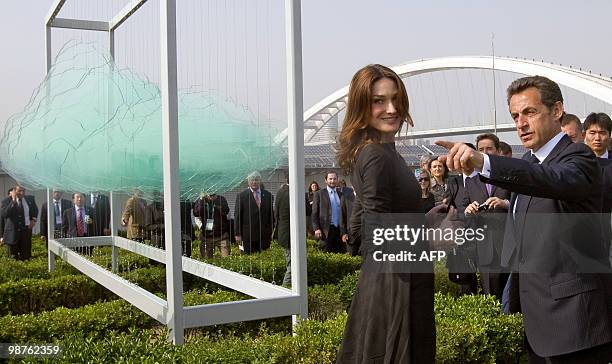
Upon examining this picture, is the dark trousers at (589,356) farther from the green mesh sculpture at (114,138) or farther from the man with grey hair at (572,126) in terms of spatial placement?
the green mesh sculpture at (114,138)

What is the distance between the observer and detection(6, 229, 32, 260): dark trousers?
1438 centimetres

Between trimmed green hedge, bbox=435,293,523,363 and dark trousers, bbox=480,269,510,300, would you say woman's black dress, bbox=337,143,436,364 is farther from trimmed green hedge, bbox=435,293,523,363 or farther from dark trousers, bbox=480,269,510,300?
dark trousers, bbox=480,269,510,300

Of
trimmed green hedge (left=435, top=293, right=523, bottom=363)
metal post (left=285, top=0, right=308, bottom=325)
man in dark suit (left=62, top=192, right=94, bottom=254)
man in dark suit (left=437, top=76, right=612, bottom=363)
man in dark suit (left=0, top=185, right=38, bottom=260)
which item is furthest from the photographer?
man in dark suit (left=0, top=185, right=38, bottom=260)

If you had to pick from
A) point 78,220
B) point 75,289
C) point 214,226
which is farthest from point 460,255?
point 78,220

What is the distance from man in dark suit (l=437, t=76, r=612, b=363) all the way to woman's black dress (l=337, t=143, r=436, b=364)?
43 centimetres

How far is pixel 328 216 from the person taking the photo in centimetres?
1317

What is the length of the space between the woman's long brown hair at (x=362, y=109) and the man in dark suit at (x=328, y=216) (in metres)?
10.1

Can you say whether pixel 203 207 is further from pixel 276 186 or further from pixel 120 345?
pixel 120 345

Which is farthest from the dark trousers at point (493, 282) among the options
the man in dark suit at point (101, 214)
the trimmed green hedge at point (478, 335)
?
the man in dark suit at point (101, 214)

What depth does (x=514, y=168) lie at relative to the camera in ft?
7.36

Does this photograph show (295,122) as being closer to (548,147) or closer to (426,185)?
(426,185)

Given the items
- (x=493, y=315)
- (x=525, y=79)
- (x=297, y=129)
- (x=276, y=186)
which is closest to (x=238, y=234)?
(x=276, y=186)

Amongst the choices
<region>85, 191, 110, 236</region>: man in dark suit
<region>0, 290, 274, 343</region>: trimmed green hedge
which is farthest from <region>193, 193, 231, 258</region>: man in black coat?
<region>85, 191, 110, 236</region>: man in dark suit

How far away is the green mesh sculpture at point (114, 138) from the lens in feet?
20.6
